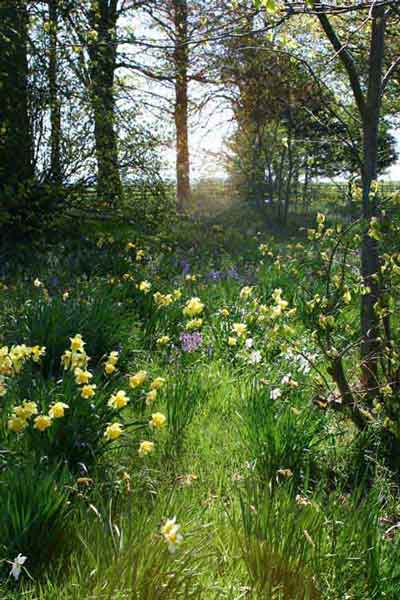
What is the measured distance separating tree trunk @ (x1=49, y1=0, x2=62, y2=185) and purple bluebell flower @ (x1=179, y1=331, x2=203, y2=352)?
12.7 feet

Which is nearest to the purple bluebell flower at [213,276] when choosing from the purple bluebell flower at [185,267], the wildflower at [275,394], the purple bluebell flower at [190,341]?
the purple bluebell flower at [185,267]

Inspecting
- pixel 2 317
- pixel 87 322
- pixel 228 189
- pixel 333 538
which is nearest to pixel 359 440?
pixel 333 538

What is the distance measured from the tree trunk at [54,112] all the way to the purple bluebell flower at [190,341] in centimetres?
386

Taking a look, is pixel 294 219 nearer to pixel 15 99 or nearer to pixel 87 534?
pixel 15 99

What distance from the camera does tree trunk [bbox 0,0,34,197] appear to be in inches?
265

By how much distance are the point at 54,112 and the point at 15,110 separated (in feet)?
1.46

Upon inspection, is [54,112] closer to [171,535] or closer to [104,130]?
[104,130]

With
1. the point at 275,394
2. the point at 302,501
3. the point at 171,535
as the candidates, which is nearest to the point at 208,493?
the point at 302,501

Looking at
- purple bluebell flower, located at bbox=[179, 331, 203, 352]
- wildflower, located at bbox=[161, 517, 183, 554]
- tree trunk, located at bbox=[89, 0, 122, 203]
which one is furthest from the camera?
tree trunk, located at bbox=[89, 0, 122, 203]

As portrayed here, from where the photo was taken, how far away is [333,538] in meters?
1.68

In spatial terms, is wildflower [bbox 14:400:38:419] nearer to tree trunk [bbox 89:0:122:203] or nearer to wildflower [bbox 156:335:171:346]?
wildflower [bbox 156:335:171:346]

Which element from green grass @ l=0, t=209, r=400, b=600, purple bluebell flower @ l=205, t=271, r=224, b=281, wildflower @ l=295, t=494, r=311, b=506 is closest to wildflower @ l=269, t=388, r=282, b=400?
green grass @ l=0, t=209, r=400, b=600

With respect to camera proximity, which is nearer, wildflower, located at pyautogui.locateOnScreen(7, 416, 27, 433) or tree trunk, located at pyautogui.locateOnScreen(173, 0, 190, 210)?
wildflower, located at pyautogui.locateOnScreen(7, 416, 27, 433)

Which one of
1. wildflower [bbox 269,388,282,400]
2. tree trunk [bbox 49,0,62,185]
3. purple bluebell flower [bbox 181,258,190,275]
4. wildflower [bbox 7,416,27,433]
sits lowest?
wildflower [bbox 269,388,282,400]
